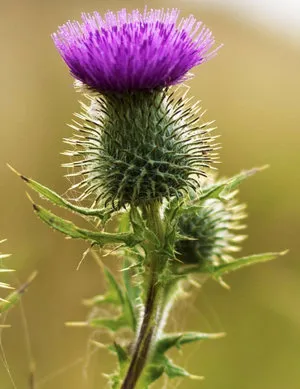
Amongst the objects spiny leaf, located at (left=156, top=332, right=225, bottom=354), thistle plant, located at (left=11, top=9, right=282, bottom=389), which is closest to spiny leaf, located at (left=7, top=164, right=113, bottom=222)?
thistle plant, located at (left=11, top=9, right=282, bottom=389)

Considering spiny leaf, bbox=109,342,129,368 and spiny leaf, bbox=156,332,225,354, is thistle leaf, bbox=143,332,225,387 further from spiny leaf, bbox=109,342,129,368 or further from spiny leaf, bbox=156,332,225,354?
spiny leaf, bbox=109,342,129,368

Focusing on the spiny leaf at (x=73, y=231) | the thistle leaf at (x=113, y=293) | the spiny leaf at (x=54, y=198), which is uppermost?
the spiny leaf at (x=54, y=198)

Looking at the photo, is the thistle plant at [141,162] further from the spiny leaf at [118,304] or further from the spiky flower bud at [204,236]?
the spiky flower bud at [204,236]

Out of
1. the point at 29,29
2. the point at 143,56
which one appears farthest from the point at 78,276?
the point at 29,29

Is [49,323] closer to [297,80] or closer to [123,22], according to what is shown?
[123,22]

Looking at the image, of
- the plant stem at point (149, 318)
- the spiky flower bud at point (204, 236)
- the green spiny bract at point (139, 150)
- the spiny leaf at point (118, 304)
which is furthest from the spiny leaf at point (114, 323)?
the green spiny bract at point (139, 150)

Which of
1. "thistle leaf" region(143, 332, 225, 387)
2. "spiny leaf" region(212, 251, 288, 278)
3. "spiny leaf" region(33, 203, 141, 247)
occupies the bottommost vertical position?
"thistle leaf" region(143, 332, 225, 387)
